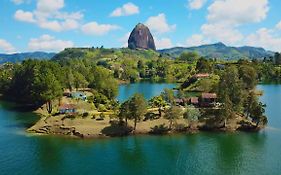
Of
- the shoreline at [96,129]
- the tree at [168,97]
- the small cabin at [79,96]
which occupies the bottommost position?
the shoreline at [96,129]

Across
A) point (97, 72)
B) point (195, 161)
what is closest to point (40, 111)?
point (97, 72)

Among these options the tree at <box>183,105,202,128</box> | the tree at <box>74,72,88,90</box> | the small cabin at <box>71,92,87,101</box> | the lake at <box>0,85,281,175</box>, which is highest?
the tree at <box>74,72,88,90</box>

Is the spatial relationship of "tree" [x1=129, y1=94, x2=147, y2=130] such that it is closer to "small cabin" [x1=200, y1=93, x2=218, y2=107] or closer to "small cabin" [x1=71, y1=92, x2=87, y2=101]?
"small cabin" [x1=200, y1=93, x2=218, y2=107]

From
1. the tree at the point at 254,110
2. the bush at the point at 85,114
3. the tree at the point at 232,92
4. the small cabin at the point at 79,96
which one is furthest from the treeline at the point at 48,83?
the tree at the point at 254,110

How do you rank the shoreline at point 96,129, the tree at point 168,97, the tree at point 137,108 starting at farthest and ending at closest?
the tree at point 168,97 < the shoreline at point 96,129 < the tree at point 137,108

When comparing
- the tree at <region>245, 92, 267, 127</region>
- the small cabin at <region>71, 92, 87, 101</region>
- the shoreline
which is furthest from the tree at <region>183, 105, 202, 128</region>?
the small cabin at <region>71, 92, 87, 101</region>

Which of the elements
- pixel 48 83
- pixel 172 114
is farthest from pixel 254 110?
pixel 48 83

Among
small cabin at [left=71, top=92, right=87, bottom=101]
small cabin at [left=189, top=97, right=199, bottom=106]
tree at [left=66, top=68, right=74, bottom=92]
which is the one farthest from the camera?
tree at [left=66, top=68, right=74, bottom=92]

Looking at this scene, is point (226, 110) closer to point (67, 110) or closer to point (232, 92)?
point (232, 92)

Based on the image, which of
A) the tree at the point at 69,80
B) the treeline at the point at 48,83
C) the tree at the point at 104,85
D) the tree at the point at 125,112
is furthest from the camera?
the tree at the point at 69,80

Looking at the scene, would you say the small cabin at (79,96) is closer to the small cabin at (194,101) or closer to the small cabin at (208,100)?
the small cabin at (194,101)
